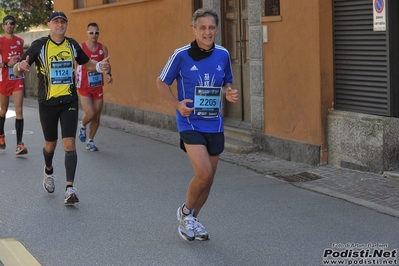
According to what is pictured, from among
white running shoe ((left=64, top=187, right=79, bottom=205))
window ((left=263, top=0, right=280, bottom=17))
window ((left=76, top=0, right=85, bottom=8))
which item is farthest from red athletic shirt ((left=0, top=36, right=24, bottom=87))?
window ((left=76, top=0, right=85, bottom=8))

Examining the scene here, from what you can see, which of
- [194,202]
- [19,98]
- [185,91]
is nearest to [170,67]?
[185,91]

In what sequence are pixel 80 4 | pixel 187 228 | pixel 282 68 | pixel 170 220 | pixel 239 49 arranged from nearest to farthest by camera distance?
pixel 187 228
pixel 170 220
pixel 282 68
pixel 239 49
pixel 80 4

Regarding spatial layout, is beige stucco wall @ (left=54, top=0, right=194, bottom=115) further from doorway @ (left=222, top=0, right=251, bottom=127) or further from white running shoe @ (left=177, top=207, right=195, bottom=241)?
white running shoe @ (left=177, top=207, right=195, bottom=241)

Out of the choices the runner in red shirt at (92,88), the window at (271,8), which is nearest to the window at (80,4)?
the runner in red shirt at (92,88)

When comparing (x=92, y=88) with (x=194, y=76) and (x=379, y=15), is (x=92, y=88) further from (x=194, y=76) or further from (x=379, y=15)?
(x=194, y=76)

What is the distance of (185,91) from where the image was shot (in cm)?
645

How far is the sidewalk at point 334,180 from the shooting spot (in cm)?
808

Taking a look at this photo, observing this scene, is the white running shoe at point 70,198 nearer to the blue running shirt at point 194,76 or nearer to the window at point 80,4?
the blue running shirt at point 194,76

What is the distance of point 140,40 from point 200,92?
9.23 m

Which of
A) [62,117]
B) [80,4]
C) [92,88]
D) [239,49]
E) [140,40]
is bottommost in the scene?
[62,117]

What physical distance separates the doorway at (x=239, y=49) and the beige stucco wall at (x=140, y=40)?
0.81 m

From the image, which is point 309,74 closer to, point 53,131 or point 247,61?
point 247,61

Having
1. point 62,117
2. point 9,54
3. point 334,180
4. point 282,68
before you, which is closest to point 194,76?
point 62,117

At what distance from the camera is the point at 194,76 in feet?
21.0
